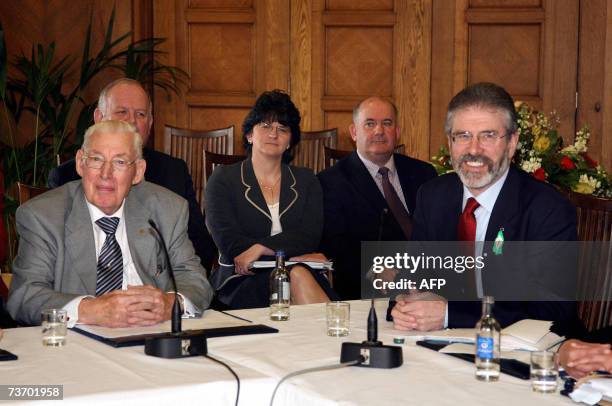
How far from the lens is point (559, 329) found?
256 cm

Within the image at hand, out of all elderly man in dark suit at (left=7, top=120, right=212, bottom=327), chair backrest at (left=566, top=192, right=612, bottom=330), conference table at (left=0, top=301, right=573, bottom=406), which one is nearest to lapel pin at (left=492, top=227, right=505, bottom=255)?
chair backrest at (left=566, top=192, right=612, bottom=330)

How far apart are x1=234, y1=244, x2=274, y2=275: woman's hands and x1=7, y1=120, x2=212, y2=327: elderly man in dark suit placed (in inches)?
43.8

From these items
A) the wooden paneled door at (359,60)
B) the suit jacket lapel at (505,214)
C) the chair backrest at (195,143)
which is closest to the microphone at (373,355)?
the suit jacket lapel at (505,214)

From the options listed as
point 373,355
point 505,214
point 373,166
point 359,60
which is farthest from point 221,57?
point 373,355

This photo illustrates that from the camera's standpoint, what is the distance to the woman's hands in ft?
13.9

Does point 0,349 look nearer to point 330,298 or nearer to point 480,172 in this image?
point 480,172

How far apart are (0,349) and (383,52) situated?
530 centimetres

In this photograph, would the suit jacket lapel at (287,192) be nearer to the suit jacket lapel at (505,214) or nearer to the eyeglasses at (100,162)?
the eyeglasses at (100,162)

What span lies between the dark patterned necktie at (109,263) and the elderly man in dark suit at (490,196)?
98 centimetres

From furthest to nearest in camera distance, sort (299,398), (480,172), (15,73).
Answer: (15,73) < (480,172) < (299,398)

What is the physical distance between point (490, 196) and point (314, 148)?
10.8ft

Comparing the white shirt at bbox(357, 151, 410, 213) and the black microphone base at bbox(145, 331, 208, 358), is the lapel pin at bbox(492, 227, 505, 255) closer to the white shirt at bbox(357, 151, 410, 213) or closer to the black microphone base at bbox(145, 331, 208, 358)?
the black microphone base at bbox(145, 331, 208, 358)

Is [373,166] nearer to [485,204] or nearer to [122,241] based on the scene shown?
[485,204]

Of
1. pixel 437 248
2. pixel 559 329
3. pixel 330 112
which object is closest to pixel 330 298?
pixel 437 248
